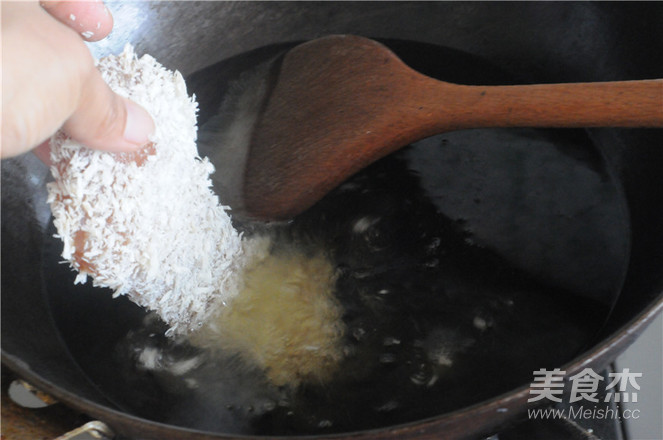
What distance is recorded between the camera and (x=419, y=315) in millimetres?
769

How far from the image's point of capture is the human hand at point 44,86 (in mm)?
415

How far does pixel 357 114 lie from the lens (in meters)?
0.81

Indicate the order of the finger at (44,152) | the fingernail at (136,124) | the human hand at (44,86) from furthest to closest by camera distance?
the finger at (44,152), the fingernail at (136,124), the human hand at (44,86)

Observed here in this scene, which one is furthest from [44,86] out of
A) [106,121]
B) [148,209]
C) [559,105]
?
[559,105]

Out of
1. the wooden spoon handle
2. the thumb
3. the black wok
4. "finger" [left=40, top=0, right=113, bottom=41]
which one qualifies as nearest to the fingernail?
the thumb

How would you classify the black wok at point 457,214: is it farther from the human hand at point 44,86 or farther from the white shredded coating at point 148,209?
the human hand at point 44,86

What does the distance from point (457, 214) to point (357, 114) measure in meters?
0.21

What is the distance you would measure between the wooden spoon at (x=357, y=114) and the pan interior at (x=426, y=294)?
7cm

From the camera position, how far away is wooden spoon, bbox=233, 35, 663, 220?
0.74 m

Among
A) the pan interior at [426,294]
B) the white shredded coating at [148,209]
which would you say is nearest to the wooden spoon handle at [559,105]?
the pan interior at [426,294]

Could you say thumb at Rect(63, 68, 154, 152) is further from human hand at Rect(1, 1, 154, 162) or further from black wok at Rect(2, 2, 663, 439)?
black wok at Rect(2, 2, 663, 439)

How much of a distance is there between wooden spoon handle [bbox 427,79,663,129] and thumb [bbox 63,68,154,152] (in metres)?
0.40

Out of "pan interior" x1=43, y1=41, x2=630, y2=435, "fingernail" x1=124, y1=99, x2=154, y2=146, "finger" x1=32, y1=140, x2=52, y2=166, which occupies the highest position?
"fingernail" x1=124, y1=99, x2=154, y2=146

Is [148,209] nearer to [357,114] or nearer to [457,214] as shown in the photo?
[357,114]
